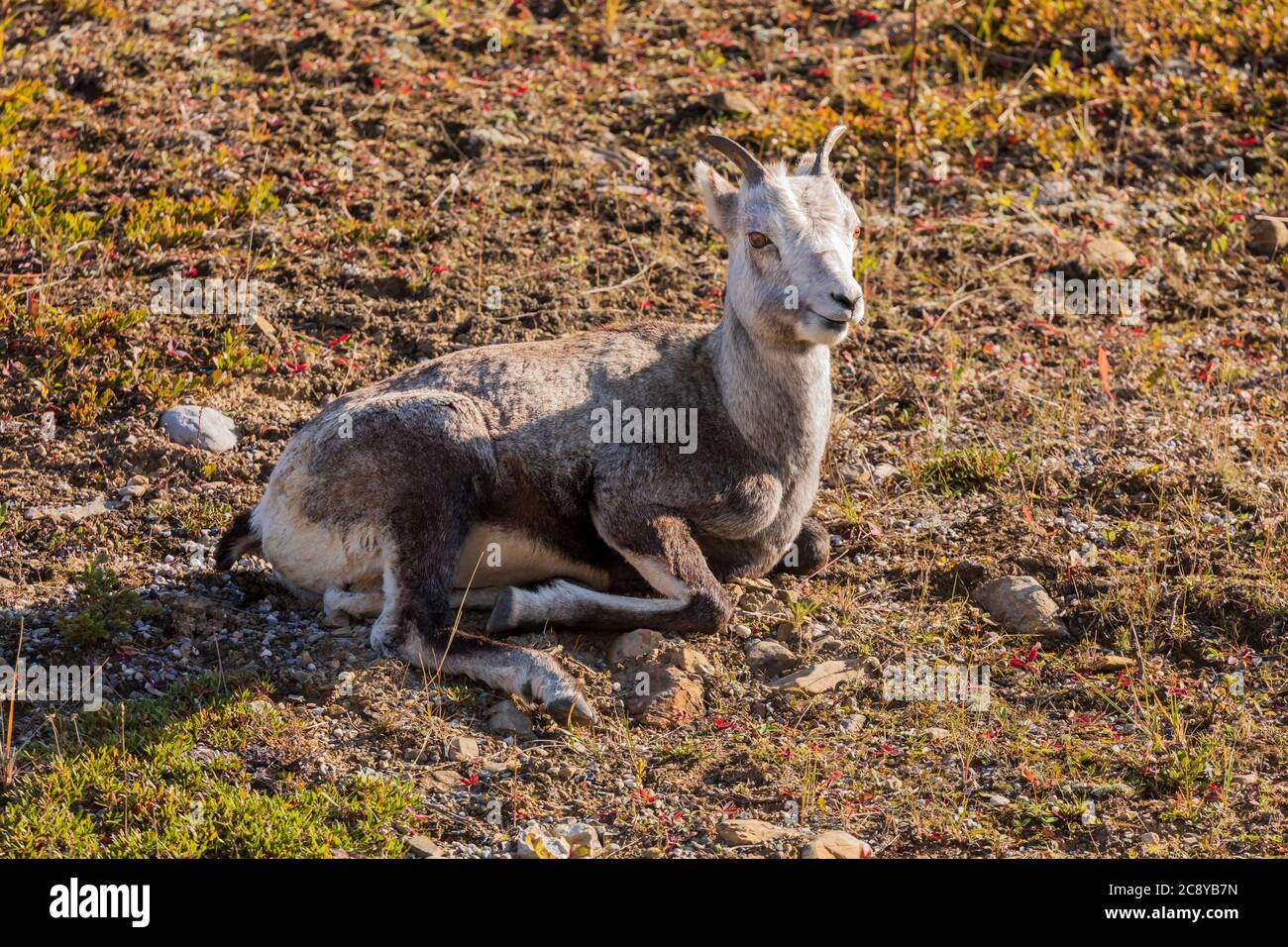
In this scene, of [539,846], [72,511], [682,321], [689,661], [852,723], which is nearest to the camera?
[539,846]

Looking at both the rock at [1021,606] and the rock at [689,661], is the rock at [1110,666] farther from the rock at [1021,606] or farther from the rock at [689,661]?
the rock at [689,661]

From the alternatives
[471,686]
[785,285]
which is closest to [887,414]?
[785,285]

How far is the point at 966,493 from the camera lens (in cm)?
910

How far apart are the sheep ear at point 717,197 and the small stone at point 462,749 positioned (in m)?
3.17

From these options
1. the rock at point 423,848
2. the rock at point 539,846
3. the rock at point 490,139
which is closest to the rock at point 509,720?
the rock at point 539,846

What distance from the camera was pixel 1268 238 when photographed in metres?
11.8

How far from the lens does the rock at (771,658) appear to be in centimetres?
747

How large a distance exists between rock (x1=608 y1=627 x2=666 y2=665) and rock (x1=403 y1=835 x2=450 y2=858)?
168cm

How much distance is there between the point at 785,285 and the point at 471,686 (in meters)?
2.56

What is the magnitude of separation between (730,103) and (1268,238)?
450 cm

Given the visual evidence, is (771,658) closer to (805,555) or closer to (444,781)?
(805,555)

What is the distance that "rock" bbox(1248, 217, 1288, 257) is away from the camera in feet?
38.8

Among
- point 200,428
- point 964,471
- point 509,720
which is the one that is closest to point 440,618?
point 509,720

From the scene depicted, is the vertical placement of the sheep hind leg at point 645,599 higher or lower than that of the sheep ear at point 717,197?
lower
